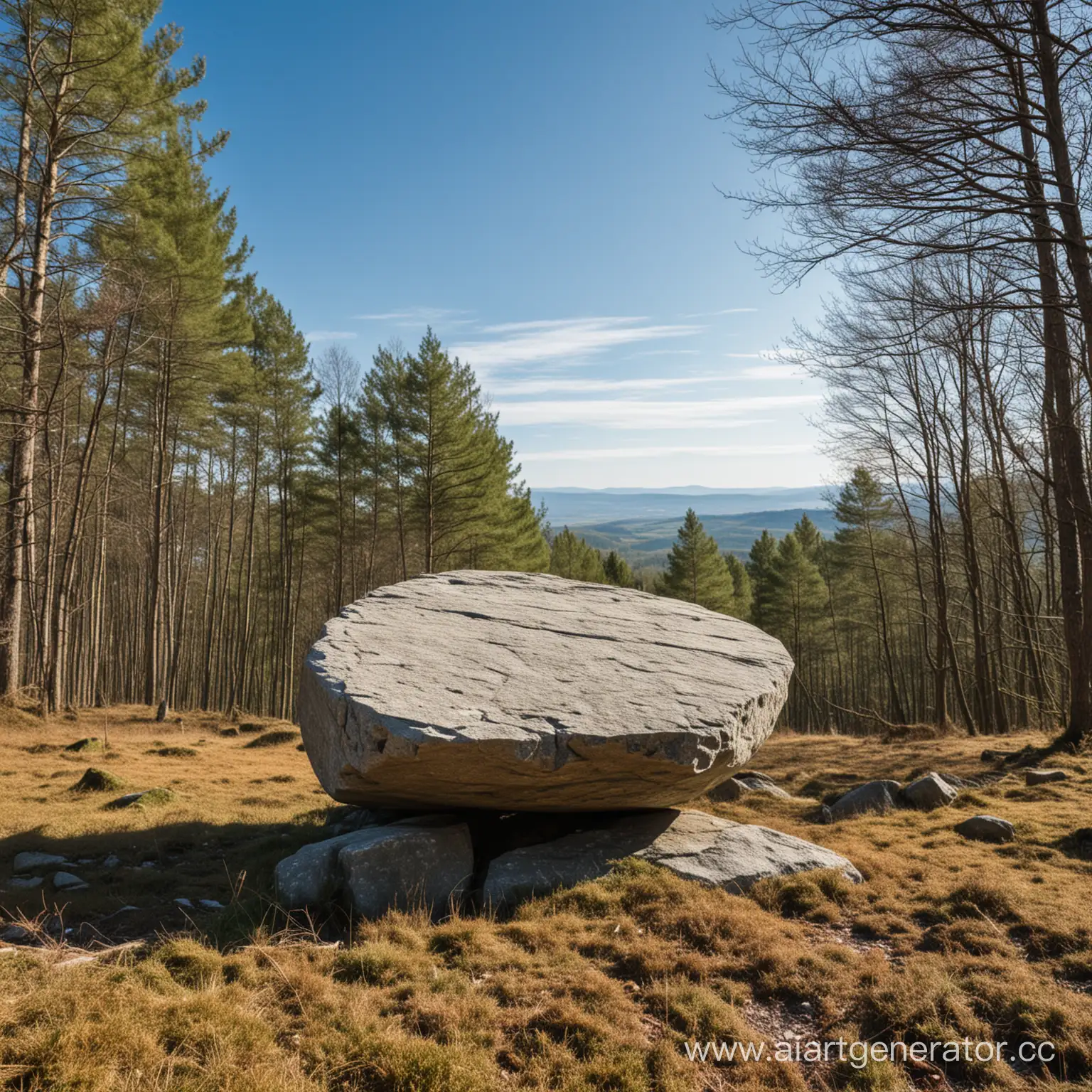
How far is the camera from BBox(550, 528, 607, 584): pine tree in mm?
32062

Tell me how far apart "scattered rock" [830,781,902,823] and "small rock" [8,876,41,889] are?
691 centimetres

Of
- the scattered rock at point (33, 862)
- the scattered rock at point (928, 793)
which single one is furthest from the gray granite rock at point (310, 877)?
the scattered rock at point (928, 793)

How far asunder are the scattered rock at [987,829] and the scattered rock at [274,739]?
468 inches

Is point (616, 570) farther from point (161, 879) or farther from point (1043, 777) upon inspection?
point (161, 879)

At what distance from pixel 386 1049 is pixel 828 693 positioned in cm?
4159

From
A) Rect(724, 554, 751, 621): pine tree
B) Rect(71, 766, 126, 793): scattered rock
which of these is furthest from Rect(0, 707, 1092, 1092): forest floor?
Rect(724, 554, 751, 621): pine tree

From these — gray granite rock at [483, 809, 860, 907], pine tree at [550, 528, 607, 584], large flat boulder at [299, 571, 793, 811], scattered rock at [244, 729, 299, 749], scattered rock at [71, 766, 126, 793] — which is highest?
pine tree at [550, 528, 607, 584]

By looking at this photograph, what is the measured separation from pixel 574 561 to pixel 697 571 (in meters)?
5.76

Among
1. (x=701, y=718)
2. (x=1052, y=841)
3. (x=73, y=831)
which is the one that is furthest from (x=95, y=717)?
(x=1052, y=841)

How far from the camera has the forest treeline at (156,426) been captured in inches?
467

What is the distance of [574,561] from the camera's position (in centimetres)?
3262

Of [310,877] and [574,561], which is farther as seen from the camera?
[574,561]

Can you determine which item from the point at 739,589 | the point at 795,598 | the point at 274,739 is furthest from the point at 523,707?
the point at 739,589

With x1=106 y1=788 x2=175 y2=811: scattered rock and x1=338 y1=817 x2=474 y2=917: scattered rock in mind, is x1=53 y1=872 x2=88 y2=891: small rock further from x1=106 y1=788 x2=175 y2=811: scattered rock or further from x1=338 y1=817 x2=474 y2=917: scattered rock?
x1=106 y1=788 x2=175 y2=811: scattered rock
